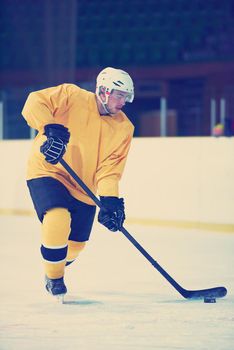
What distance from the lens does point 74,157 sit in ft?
11.9

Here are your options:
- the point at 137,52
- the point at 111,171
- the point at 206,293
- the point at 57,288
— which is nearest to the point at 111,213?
the point at 111,171

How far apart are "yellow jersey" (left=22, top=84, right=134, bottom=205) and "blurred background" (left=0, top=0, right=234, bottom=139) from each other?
6021mm

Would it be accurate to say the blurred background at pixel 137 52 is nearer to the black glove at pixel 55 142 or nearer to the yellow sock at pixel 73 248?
the yellow sock at pixel 73 248

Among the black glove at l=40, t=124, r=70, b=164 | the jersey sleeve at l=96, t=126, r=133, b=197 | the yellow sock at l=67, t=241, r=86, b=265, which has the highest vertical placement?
the black glove at l=40, t=124, r=70, b=164

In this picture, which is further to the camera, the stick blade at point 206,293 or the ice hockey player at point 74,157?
the stick blade at point 206,293

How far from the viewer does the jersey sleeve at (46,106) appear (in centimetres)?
347

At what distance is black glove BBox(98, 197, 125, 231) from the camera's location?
3637 millimetres

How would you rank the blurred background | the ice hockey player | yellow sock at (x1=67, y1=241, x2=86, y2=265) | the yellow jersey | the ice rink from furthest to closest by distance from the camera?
the blurred background, yellow sock at (x1=67, y1=241, x2=86, y2=265), the yellow jersey, the ice hockey player, the ice rink

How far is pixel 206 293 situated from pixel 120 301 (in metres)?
0.35

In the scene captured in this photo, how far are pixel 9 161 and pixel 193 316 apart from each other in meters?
5.84

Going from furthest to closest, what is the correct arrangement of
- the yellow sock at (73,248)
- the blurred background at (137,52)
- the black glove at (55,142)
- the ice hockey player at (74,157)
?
the blurred background at (137,52) → the yellow sock at (73,248) → the ice hockey player at (74,157) → the black glove at (55,142)

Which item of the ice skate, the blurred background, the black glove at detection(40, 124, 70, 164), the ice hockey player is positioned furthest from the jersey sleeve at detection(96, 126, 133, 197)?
the blurred background

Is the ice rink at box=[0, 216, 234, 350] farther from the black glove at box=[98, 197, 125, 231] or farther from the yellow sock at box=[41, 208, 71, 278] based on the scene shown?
the black glove at box=[98, 197, 125, 231]

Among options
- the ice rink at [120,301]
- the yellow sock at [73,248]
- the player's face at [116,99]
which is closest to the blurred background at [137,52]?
the ice rink at [120,301]
